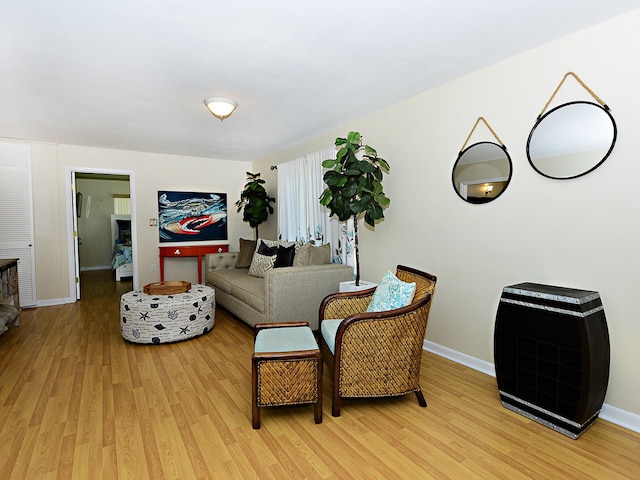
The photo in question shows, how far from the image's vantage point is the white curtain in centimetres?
418

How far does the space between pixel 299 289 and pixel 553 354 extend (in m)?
2.20

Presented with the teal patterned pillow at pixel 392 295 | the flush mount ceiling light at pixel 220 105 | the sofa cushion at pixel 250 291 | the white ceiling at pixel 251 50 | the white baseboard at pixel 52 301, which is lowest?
the white baseboard at pixel 52 301

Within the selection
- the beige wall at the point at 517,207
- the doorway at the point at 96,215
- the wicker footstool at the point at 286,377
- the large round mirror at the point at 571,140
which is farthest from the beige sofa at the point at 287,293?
the doorway at the point at 96,215

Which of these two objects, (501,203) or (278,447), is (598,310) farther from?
(278,447)

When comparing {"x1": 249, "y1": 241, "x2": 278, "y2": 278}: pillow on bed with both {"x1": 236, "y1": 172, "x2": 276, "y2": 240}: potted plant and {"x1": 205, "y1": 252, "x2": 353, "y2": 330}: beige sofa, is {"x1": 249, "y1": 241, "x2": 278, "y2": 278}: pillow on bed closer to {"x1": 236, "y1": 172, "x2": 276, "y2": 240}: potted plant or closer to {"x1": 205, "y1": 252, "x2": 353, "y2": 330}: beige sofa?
{"x1": 205, "y1": 252, "x2": 353, "y2": 330}: beige sofa

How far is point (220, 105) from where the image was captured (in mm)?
3172

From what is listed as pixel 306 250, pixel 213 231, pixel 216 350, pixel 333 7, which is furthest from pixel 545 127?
pixel 213 231

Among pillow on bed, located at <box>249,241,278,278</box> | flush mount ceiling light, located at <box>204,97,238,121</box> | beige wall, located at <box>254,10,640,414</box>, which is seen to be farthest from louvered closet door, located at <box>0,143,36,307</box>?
beige wall, located at <box>254,10,640,414</box>

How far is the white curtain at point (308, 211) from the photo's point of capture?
13.7 ft

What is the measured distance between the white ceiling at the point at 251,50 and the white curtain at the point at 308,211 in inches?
36.0

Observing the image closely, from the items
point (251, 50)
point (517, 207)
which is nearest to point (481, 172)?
point (517, 207)

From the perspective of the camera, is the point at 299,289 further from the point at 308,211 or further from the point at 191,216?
the point at 191,216

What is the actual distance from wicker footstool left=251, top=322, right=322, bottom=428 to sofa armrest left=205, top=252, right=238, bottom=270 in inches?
130

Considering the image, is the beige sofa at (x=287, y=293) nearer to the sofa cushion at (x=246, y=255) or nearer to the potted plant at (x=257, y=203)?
the sofa cushion at (x=246, y=255)
